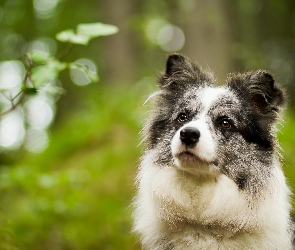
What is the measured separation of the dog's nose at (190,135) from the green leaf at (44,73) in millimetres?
1096

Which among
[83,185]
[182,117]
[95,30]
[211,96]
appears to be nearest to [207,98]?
[211,96]

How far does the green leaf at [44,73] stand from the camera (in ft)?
12.2

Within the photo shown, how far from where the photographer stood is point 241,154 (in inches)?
160

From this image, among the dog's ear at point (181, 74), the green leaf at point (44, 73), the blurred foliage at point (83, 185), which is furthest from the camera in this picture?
the blurred foliage at point (83, 185)

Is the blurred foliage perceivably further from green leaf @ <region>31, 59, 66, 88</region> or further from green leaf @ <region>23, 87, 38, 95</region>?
green leaf @ <region>31, 59, 66, 88</region>

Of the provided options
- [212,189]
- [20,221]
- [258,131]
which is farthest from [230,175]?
[20,221]

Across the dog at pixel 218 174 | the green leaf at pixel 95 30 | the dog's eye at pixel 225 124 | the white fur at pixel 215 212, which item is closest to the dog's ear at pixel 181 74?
the dog at pixel 218 174

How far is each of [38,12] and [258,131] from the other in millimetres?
15696

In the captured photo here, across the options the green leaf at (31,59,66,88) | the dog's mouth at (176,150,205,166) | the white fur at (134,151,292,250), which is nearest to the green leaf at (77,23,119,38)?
the green leaf at (31,59,66,88)

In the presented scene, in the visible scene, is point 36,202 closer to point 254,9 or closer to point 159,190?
point 159,190

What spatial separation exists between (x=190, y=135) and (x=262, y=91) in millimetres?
938

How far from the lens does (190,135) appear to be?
3799mm

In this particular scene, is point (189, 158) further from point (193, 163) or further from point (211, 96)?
point (211, 96)

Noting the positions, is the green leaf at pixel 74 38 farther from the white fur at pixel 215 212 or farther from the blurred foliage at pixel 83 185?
the blurred foliage at pixel 83 185
